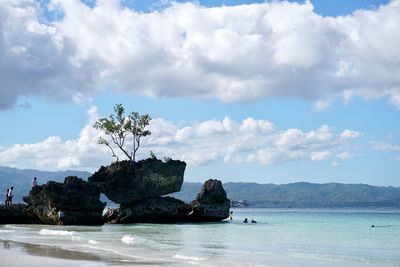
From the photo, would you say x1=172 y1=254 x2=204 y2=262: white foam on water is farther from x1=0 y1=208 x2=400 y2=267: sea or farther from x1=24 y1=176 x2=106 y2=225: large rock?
x1=24 y1=176 x2=106 y2=225: large rock

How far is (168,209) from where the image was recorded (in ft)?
229

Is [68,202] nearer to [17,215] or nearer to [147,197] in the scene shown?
[17,215]

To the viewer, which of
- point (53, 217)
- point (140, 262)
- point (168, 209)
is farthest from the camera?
point (168, 209)

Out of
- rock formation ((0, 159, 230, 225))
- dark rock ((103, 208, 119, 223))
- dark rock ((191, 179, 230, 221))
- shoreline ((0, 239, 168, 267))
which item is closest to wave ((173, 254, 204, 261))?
shoreline ((0, 239, 168, 267))

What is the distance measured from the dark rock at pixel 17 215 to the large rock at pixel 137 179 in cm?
866

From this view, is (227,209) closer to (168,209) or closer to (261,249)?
(168,209)

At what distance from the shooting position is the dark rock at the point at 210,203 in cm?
7088

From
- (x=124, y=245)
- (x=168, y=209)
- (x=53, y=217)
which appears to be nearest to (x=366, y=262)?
(x=124, y=245)

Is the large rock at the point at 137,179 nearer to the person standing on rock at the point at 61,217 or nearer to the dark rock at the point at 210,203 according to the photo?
the dark rock at the point at 210,203

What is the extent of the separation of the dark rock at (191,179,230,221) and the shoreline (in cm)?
3901

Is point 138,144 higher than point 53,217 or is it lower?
higher

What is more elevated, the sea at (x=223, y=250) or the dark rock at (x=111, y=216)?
the dark rock at (x=111, y=216)

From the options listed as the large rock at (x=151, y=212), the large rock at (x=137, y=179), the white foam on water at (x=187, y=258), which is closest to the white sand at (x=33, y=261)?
the white foam on water at (x=187, y=258)

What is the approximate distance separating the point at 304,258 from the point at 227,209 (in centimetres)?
4223
